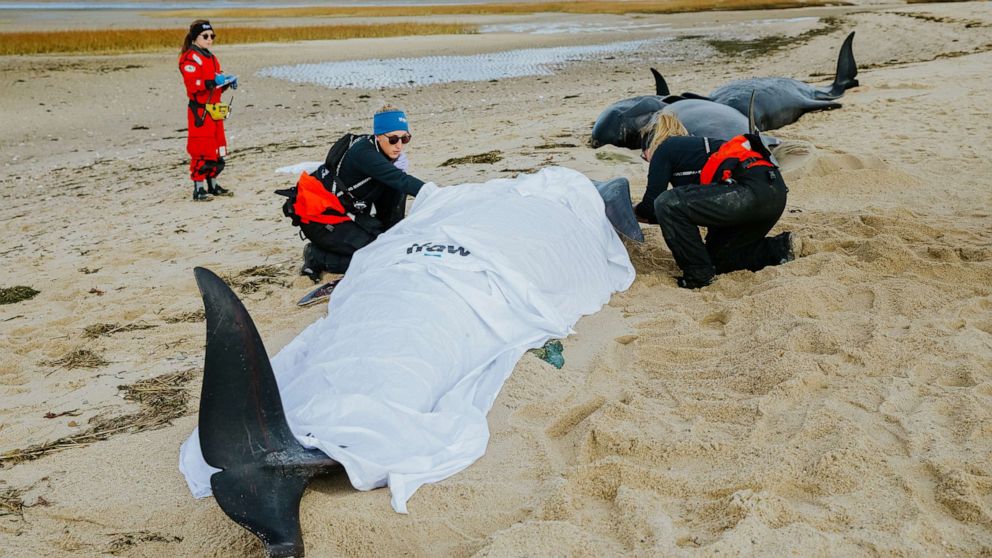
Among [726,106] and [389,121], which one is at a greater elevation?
[389,121]

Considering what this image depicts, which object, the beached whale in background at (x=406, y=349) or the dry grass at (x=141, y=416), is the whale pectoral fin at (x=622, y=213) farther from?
the dry grass at (x=141, y=416)

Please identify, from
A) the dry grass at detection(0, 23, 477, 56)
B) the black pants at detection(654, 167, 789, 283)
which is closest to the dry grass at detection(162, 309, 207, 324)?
the black pants at detection(654, 167, 789, 283)

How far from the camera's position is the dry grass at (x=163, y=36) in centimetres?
2386

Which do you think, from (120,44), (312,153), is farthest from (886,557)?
(120,44)

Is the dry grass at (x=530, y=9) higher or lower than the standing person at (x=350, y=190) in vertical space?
higher

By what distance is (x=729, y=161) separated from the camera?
16.4 ft

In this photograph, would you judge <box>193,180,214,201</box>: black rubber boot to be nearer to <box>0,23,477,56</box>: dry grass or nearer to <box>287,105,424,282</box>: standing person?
<box>287,105,424,282</box>: standing person

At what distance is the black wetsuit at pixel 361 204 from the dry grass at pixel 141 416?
149cm

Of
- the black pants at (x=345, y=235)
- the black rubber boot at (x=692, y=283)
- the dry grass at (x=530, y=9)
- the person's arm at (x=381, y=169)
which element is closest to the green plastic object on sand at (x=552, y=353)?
the black rubber boot at (x=692, y=283)

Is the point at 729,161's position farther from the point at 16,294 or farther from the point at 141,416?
the point at 16,294

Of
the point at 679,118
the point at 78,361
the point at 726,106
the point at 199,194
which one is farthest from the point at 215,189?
the point at 726,106

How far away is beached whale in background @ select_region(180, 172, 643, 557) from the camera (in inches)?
115

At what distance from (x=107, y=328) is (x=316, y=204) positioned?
4.92 feet

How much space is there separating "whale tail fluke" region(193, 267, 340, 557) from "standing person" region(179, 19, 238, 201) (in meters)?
5.93
